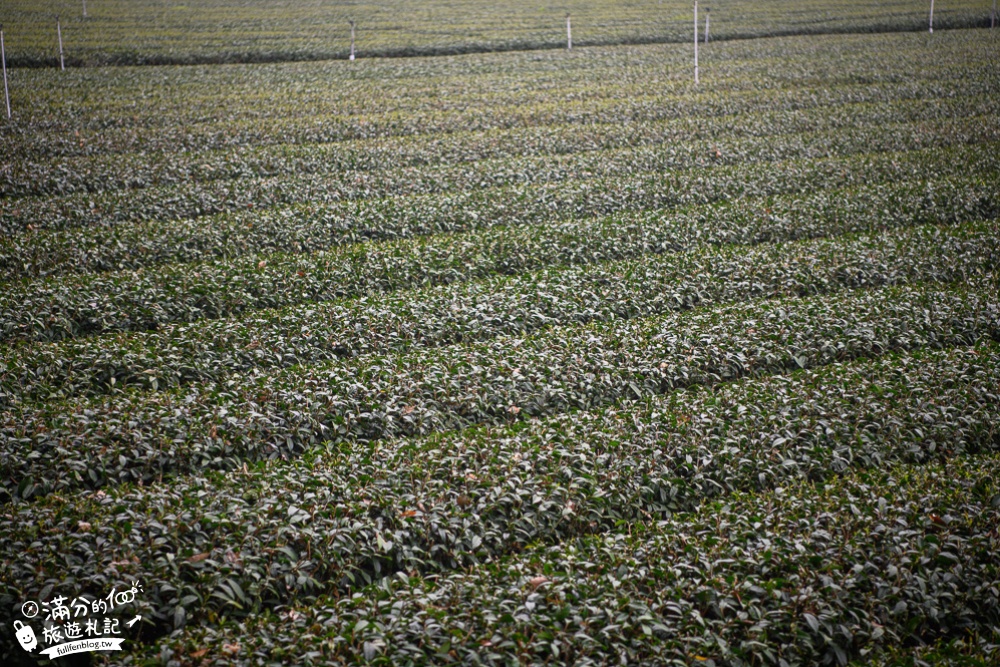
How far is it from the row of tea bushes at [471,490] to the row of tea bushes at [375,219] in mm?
8316

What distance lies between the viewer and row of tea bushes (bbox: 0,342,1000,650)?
24.0 feet

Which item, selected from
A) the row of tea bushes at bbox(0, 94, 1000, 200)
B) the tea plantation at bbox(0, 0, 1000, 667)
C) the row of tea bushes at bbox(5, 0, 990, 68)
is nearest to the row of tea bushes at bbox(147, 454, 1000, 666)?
the tea plantation at bbox(0, 0, 1000, 667)

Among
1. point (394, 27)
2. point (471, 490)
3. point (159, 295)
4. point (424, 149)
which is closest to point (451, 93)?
point (424, 149)

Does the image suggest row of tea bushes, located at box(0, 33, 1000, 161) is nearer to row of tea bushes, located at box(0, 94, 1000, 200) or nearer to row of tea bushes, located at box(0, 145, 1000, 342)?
row of tea bushes, located at box(0, 94, 1000, 200)

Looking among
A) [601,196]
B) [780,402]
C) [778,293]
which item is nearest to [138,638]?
[780,402]

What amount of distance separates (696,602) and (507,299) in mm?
7201

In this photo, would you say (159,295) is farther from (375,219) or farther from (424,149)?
A: (424,149)

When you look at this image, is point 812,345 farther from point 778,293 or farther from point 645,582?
point 645,582

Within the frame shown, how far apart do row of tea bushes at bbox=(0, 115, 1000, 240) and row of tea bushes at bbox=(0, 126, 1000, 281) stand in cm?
7

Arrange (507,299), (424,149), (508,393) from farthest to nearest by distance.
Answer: (424,149) → (507,299) → (508,393)

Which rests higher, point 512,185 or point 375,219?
point 512,185

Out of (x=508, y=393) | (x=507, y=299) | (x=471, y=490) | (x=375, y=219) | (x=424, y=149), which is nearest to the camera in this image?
(x=471, y=490)

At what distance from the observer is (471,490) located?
8.27 metres

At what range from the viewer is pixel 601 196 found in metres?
19.6
